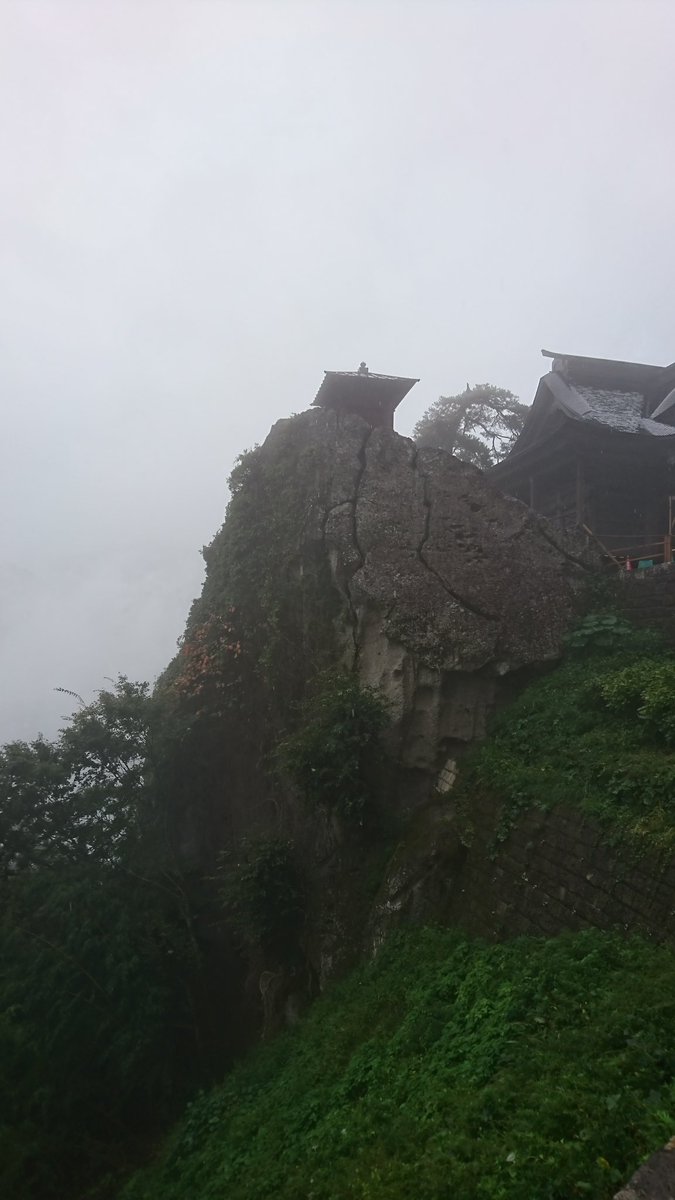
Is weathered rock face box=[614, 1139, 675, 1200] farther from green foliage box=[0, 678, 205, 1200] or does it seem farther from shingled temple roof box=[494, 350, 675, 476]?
shingled temple roof box=[494, 350, 675, 476]

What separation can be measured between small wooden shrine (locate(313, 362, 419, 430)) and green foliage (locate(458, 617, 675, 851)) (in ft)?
25.4

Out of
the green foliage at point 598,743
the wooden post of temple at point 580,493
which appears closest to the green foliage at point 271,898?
the green foliage at point 598,743

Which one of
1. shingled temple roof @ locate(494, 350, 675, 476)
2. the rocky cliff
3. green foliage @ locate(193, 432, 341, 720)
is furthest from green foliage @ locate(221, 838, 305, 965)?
shingled temple roof @ locate(494, 350, 675, 476)

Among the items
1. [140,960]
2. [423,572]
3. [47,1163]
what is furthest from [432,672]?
[47,1163]

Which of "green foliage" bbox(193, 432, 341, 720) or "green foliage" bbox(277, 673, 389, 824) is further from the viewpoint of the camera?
"green foliage" bbox(193, 432, 341, 720)

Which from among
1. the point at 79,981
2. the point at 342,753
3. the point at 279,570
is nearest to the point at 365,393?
the point at 279,570

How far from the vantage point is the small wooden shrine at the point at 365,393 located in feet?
55.5

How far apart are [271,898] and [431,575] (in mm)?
5365

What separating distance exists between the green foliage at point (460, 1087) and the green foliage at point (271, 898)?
2.20 m

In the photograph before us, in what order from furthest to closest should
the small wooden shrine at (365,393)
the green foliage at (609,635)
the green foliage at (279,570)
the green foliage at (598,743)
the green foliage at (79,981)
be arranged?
the small wooden shrine at (365,393), the green foliage at (279,570), the green foliage at (79,981), the green foliage at (609,635), the green foliage at (598,743)

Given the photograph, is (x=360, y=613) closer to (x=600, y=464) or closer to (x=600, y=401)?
(x=600, y=464)

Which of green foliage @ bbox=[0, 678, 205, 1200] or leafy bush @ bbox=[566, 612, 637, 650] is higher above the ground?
leafy bush @ bbox=[566, 612, 637, 650]

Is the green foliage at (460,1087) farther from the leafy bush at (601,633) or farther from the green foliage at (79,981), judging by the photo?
the leafy bush at (601,633)

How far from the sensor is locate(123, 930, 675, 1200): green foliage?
4.25 metres
